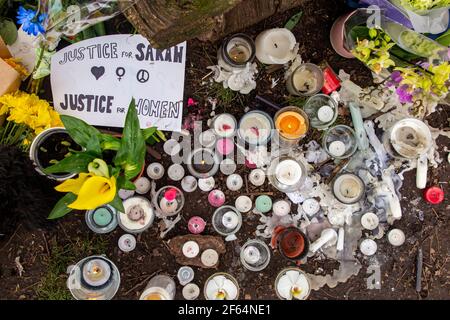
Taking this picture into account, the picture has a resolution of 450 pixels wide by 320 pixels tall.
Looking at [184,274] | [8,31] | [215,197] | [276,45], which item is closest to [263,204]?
[215,197]

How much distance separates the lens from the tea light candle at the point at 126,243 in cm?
180

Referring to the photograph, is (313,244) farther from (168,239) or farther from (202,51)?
(202,51)

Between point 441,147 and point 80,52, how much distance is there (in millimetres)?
1504

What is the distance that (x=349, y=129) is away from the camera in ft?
6.06

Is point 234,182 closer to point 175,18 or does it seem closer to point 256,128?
point 256,128

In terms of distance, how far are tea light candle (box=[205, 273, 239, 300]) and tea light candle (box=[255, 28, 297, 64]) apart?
874 mm

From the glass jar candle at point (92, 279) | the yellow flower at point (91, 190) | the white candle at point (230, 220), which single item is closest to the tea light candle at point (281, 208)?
the white candle at point (230, 220)

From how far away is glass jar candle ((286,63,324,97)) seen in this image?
1817mm

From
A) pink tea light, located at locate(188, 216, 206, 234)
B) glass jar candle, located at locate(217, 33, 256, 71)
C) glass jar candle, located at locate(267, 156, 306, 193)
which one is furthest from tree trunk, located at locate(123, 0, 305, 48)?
pink tea light, located at locate(188, 216, 206, 234)

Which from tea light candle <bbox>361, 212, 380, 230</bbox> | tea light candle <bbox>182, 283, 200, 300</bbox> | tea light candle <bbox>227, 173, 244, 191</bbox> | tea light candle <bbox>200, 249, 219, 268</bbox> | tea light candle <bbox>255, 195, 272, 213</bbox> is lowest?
tea light candle <bbox>182, 283, 200, 300</bbox>

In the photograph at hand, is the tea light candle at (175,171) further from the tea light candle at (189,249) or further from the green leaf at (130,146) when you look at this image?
the green leaf at (130,146)

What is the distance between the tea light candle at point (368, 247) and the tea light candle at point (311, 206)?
9.2 inches

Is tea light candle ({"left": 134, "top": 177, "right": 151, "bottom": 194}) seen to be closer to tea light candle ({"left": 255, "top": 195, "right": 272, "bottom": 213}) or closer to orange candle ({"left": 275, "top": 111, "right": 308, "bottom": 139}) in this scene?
tea light candle ({"left": 255, "top": 195, "right": 272, "bottom": 213})

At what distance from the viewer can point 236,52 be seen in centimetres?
182
